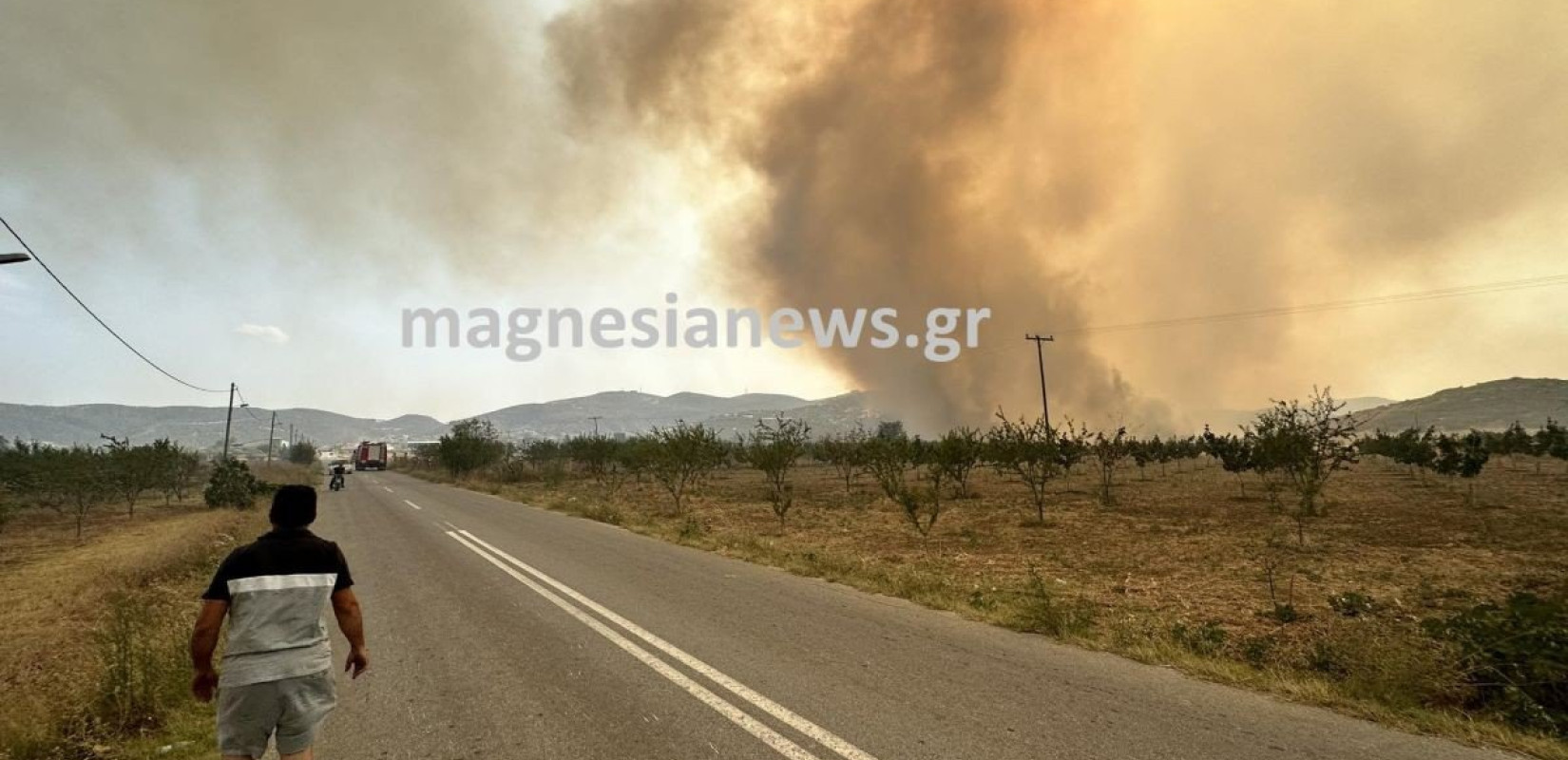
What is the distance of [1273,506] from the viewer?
24625mm

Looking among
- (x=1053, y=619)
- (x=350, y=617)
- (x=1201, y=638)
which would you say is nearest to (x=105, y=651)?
(x=350, y=617)

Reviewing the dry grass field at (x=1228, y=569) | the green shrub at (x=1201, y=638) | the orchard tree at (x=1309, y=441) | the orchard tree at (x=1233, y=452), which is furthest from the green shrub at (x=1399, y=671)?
the orchard tree at (x=1233, y=452)

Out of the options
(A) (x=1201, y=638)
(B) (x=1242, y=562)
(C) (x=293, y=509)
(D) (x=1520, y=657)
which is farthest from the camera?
(B) (x=1242, y=562)

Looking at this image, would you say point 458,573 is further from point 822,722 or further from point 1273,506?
point 1273,506

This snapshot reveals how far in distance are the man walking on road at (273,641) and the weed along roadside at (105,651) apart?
8.54ft

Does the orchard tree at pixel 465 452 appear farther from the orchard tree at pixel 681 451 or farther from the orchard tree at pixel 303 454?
the orchard tree at pixel 303 454

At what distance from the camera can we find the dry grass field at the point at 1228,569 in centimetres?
599

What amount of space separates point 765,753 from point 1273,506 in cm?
2785

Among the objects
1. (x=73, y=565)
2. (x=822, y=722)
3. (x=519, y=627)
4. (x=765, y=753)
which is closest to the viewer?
(x=765, y=753)

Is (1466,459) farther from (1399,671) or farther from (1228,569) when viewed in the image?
(1399,671)

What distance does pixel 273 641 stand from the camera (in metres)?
3.24

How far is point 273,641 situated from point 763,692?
357cm

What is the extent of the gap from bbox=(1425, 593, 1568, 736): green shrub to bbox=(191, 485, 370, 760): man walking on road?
840cm

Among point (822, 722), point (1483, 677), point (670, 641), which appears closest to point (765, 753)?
point (822, 722)
